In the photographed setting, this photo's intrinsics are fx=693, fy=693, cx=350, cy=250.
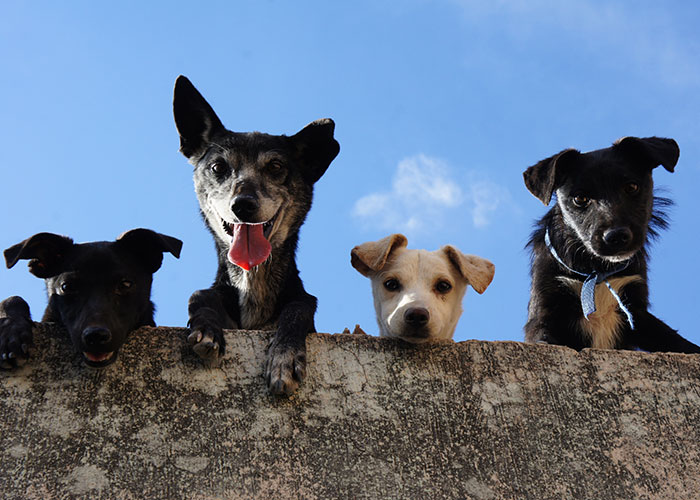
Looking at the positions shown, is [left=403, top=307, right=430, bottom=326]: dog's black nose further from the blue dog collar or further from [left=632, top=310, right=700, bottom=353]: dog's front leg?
[left=632, top=310, right=700, bottom=353]: dog's front leg

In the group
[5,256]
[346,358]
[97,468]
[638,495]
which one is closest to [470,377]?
[346,358]

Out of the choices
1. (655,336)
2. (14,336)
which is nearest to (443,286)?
(655,336)

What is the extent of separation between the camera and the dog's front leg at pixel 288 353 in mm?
3799

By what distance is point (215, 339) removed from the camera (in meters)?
3.92

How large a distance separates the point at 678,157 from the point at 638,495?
8.78 ft

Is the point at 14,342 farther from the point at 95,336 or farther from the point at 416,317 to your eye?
the point at 416,317

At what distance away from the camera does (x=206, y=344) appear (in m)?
3.86

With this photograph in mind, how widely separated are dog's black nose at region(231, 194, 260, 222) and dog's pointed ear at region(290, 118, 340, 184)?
903 millimetres

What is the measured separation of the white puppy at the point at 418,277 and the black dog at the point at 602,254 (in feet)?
2.02

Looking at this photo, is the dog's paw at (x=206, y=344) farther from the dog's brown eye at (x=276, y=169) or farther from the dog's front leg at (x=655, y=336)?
the dog's front leg at (x=655, y=336)

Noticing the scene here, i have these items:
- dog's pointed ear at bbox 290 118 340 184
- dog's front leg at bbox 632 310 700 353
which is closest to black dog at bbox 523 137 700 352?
dog's front leg at bbox 632 310 700 353

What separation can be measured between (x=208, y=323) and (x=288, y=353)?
0.51 metres

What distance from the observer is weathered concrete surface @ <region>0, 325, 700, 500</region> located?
3543 mm

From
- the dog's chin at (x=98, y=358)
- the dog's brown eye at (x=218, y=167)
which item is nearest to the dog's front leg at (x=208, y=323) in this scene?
the dog's chin at (x=98, y=358)
